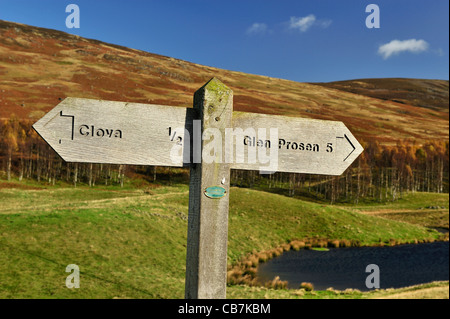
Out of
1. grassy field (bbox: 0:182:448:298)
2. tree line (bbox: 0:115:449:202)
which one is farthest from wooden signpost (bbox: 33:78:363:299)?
tree line (bbox: 0:115:449:202)

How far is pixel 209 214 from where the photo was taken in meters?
2.56

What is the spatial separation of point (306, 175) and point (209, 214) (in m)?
82.8

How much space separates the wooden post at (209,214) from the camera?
2551mm

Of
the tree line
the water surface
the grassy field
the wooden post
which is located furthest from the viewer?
the tree line

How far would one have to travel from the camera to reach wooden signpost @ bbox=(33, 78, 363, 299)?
8.43 feet

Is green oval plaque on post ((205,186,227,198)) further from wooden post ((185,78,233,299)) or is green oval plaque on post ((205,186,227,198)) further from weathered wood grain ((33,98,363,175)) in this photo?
weathered wood grain ((33,98,363,175))

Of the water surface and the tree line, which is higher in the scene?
the tree line

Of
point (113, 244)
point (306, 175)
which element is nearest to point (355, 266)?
point (113, 244)

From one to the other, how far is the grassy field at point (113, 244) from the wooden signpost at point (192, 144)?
1122 centimetres

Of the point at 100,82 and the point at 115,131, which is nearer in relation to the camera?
the point at 115,131

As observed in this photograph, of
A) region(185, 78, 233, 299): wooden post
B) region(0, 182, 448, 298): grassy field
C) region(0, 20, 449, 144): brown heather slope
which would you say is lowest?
region(0, 182, 448, 298): grassy field

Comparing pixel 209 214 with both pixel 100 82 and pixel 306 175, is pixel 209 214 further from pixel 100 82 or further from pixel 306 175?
pixel 306 175

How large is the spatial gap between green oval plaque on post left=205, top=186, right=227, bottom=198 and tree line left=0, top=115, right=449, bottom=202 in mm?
30396

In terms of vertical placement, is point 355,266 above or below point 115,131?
below
